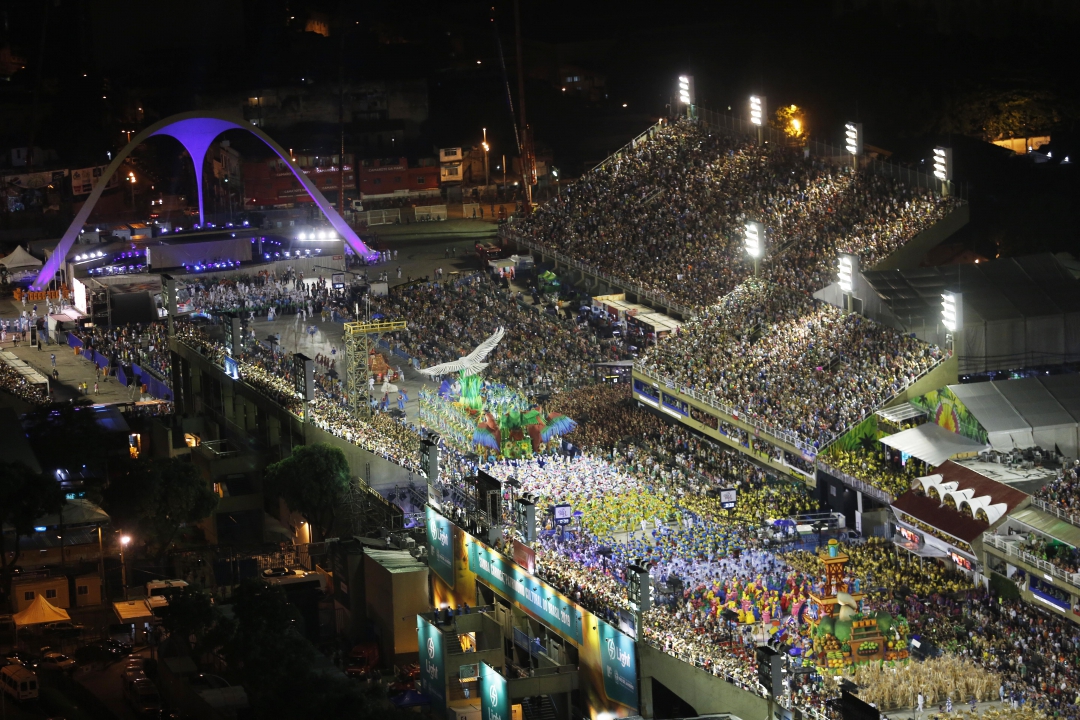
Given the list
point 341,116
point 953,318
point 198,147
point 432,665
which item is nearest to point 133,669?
point 432,665

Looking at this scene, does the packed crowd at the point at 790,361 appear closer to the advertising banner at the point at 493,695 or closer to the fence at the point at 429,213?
the advertising banner at the point at 493,695

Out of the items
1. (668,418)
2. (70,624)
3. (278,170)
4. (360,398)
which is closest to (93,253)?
(278,170)

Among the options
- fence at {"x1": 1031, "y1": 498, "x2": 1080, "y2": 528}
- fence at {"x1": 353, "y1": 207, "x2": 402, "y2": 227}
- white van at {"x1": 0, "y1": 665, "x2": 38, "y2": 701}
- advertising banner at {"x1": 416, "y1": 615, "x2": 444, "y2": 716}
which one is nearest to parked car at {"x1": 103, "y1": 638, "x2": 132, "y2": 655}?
white van at {"x1": 0, "y1": 665, "x2": 38, "y2": 701}

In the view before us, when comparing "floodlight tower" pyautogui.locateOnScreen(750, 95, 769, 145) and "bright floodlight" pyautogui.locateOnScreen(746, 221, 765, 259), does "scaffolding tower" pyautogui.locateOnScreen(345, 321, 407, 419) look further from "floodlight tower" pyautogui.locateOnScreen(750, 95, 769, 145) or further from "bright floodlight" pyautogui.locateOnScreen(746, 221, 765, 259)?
"floodlight tower" pyautogui.locateOnScreen(750, 95, 769, 145)

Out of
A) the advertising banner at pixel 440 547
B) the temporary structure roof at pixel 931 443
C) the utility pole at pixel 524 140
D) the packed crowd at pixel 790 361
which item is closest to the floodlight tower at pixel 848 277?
the packed crowd at pixel 790 361

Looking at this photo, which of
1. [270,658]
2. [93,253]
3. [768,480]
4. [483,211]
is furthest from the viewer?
[483,211]

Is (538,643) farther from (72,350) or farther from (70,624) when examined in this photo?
(72,350)
